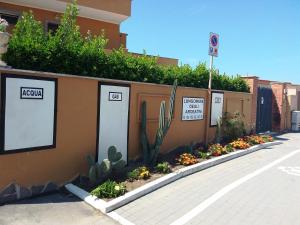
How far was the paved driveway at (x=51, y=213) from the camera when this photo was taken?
5.72 m

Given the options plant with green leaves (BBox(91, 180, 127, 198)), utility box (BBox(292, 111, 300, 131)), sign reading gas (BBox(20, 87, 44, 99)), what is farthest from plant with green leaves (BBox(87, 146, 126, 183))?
utility box (BBox(292, 111, 300, 131))

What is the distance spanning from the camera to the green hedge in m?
6.71

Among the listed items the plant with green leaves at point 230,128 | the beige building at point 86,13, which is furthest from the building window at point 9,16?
the plant with green leaves at point 230,128

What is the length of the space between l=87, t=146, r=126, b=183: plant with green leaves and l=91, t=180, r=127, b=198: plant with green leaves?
312mm

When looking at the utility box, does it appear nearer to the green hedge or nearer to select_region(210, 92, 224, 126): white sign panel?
select_region(210, 92, 224, 126): white sign panel

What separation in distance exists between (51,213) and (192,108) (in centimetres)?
611

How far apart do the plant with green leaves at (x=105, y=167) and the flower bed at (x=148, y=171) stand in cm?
14

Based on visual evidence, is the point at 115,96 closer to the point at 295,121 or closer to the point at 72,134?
the point at 72,134

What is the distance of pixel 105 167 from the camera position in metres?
7.28

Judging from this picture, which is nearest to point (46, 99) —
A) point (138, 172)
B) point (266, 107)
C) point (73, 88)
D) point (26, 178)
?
point (73, 88)

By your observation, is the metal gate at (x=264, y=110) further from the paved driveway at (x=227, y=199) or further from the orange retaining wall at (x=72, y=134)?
the orange retaining wall at (x=72, y=134)

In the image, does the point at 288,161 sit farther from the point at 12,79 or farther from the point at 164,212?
the point at 12,79

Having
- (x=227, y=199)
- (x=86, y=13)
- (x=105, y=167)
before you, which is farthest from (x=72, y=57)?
(x=86, y=13)

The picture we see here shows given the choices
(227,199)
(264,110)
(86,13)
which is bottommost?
(227,199)
